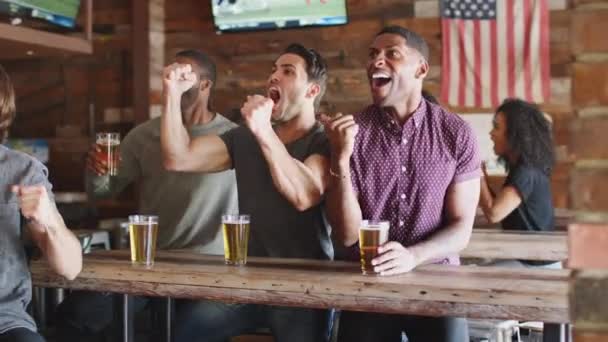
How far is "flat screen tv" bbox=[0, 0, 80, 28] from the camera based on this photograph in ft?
16.5

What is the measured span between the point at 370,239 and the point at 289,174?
40 cm

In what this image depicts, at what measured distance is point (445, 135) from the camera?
8.09 ft

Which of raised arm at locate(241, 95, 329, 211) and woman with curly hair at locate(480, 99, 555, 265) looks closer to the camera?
raised arm at locate(241, 95, 329, 211)

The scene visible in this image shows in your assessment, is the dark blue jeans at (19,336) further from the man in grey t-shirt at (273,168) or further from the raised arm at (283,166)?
the raised arm at (283,166)

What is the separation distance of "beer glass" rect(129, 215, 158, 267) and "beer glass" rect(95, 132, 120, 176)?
1.46 ft

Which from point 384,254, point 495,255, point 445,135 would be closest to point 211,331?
point 384,254

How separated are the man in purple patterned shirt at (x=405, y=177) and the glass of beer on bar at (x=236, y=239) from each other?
0.86ft

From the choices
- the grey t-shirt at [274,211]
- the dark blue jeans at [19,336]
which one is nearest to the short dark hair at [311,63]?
the grey t-shirt at [274,211]

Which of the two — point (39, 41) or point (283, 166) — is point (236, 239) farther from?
point (39, 41)

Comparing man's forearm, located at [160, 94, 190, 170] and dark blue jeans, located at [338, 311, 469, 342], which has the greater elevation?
man's forearm, located at [160, 94, 190, 170]

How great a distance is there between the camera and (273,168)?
2.38m

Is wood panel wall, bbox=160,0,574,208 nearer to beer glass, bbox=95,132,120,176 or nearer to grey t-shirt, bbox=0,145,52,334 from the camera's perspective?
beer glass, bbox=95,132,120,176

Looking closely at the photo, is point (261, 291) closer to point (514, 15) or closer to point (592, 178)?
point (592, 178)

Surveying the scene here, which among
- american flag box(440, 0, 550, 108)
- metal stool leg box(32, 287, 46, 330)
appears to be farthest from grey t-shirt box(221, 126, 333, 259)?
american flag box(440, 0, 550, 108)
